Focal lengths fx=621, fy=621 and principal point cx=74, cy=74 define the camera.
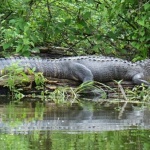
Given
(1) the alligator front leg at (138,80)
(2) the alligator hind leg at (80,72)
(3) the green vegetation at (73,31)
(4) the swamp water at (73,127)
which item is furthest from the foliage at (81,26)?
(4) the swamp water at (73,127)

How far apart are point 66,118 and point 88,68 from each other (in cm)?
583

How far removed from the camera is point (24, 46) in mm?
9547

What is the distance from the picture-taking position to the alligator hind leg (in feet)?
39.1

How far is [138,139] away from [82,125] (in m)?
1.13

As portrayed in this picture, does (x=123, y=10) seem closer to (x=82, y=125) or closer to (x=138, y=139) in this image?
(x=82, y=125)

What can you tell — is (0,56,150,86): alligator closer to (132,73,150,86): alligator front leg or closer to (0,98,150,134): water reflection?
(132,73,150,86): alligator front leg

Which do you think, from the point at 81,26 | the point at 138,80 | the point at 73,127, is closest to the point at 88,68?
the point at 138,80

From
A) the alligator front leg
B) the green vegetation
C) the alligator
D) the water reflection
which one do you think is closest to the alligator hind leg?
the alligator

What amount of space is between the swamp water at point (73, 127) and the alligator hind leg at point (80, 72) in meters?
3.43

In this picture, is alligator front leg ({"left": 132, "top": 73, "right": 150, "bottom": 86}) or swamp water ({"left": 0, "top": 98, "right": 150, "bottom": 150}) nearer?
swamp water ({"left": 0, "top": 98, "right": 150, "bottom": 150})

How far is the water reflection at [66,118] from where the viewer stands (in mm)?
5727

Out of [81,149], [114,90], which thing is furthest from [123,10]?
[81,149]

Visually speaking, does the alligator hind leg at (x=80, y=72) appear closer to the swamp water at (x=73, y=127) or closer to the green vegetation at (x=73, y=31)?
the green vegetation at (x=73, y=31)

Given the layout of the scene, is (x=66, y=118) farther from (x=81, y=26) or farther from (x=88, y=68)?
(x=88, y=68)
